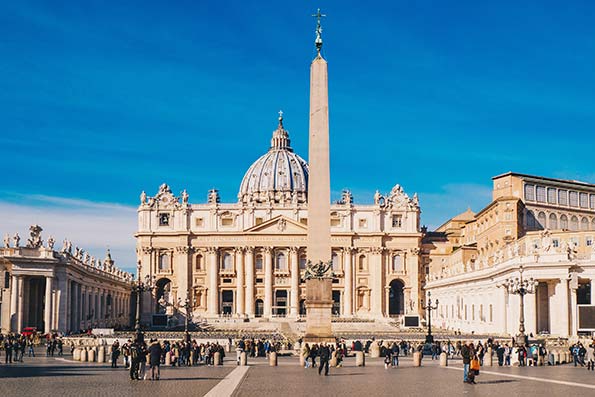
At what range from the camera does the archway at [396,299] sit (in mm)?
111812

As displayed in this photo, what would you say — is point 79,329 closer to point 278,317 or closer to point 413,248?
point 278,317

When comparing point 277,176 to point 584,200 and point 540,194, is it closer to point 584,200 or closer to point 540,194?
point 584,200

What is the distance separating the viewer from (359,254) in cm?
10925

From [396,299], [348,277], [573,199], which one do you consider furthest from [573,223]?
[396,299]

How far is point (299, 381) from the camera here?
2567 centimetres

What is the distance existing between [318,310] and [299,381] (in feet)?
29.4

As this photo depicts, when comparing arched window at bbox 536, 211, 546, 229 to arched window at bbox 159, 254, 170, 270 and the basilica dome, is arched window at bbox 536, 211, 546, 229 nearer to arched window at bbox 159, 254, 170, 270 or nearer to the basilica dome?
arched window at bbox 159, 254, 170, 270

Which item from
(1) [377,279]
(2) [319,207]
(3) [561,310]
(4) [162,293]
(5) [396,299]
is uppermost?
(2) [319,207]

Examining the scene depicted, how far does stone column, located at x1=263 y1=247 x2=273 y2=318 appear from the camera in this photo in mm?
107188

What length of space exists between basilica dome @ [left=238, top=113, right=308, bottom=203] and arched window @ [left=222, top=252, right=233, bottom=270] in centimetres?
3009

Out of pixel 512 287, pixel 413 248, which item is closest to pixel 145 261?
pixel 413 248

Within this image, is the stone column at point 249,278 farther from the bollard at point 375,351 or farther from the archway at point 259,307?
the bollard at point 375,351

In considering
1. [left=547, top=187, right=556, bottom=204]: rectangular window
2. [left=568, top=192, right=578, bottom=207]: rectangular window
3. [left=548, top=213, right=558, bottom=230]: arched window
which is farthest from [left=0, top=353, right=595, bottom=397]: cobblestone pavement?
[left=568, top=192, right=578, bottom=207]: rectangular window

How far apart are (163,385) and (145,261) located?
85345mm
